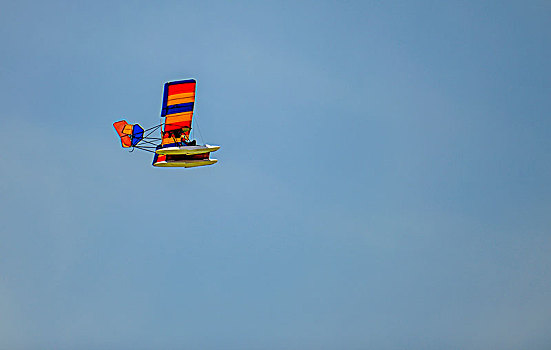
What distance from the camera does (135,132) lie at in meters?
57.0

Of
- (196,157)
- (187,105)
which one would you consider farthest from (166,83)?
(196,157)

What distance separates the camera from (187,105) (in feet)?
178

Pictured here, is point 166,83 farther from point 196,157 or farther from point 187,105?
point 196,157

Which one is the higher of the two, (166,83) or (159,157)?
(166,83)

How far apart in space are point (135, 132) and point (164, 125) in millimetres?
3147

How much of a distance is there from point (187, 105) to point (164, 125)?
2.11 meters

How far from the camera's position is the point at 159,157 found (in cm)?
5447

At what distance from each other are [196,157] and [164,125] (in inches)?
126

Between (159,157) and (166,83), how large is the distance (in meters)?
4.92

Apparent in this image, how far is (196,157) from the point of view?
5403 centimetres

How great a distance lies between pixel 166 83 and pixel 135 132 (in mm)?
4699

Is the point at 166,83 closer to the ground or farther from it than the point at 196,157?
farther from it

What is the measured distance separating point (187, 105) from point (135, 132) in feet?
16.4
